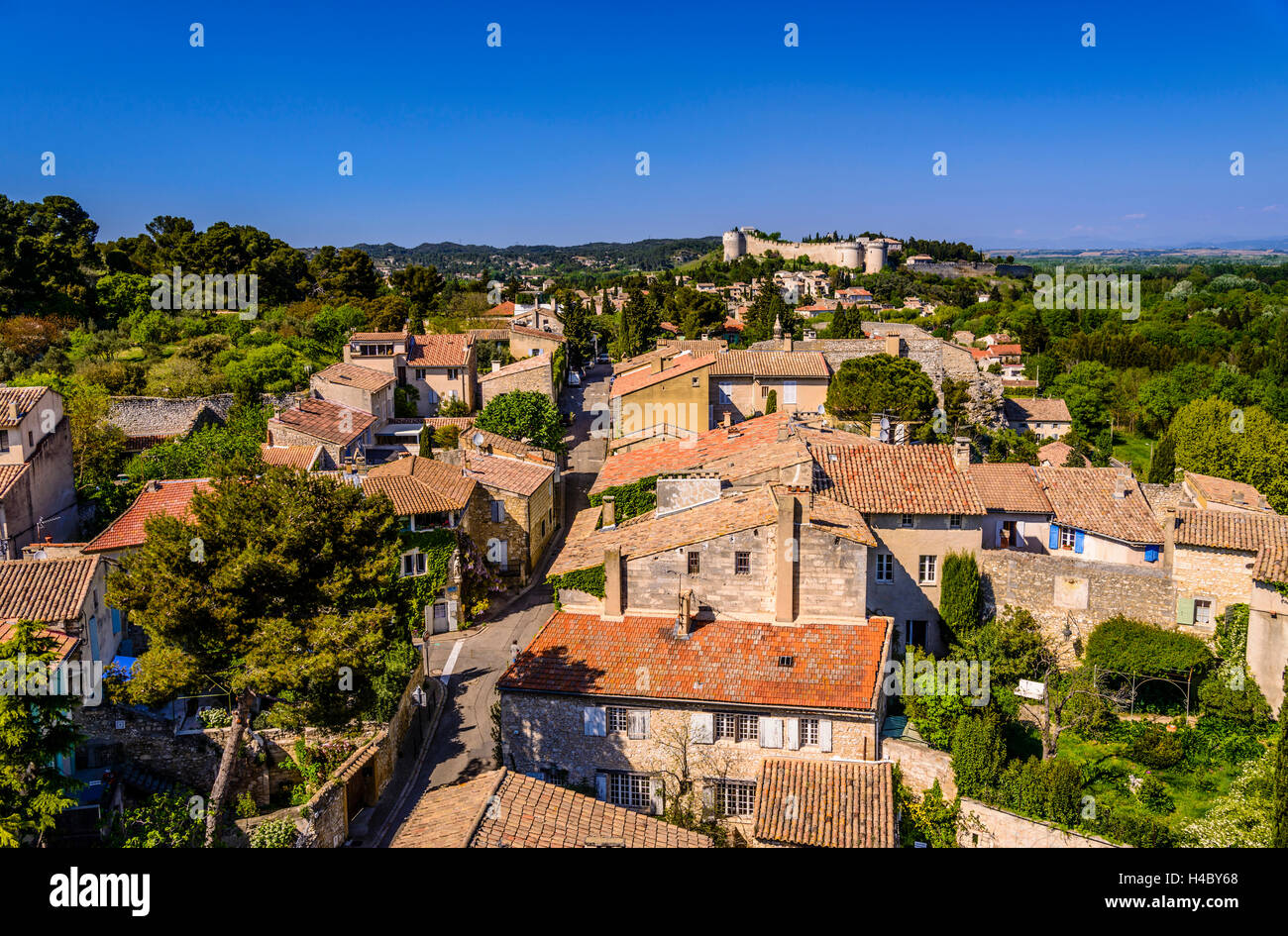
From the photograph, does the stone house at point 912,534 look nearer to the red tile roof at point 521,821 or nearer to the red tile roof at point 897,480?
the red tile roof at point 897,480

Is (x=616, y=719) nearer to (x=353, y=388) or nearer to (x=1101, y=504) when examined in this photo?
(x=1101, y=504)

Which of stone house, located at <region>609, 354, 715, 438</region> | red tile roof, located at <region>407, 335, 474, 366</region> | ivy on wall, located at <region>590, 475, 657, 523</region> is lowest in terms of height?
ivy on wall, located at <region>590, 475, 657, 523</region>

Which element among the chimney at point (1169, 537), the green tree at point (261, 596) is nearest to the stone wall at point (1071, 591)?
the chimney at point (1169, 537)

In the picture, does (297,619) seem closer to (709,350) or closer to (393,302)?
(709,350)

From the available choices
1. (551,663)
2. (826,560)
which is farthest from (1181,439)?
(551,663)

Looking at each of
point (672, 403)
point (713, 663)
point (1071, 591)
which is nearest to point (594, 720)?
point (713, 663)

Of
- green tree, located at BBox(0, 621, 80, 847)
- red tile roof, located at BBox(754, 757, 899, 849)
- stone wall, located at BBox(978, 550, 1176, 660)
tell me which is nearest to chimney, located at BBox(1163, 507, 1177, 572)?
stone wall, located at BBox(978, 550, 1176, 660)

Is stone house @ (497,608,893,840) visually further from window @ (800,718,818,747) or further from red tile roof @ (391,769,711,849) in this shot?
red tile roof @ (391,769,711,849)
